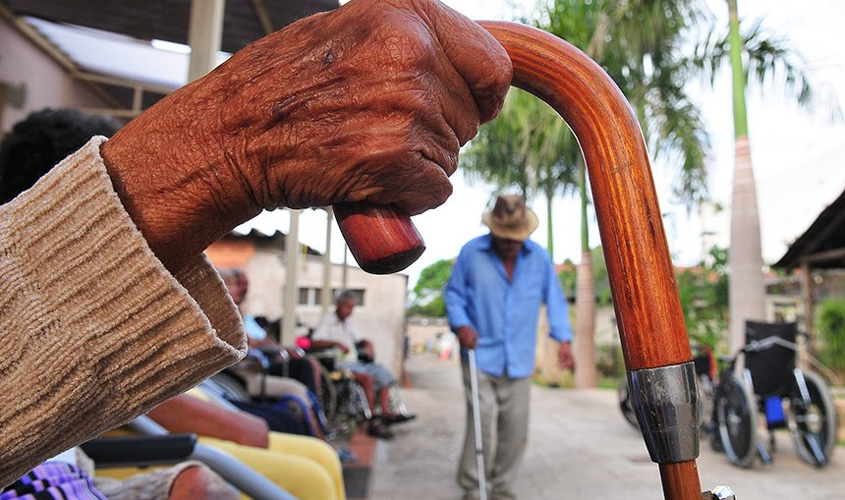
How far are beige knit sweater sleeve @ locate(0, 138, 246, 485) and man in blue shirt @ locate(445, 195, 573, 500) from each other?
136 inches

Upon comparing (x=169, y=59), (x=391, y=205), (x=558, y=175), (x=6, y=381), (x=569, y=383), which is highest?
(x=558, y=175)

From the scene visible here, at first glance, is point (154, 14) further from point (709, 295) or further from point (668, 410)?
point (709, 295)

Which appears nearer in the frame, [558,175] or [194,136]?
[194,136]

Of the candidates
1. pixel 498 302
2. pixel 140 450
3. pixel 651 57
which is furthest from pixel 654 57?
pixel 140 450

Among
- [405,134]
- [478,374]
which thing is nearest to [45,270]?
[405,134]

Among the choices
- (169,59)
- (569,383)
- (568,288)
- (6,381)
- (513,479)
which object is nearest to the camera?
(6,381)

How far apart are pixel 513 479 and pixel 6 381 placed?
12.5ft

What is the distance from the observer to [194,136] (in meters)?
0.56

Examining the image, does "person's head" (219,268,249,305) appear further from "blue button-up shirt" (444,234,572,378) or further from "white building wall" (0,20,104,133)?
"white building wall" (0,20,104,133)

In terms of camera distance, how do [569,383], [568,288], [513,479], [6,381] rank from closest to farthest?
[6,381], [513,479], [569,383], [568,288]

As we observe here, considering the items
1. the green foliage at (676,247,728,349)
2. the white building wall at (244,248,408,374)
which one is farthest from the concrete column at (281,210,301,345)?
the green foliage at (676,247,728,349)

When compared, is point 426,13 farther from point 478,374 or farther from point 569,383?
point 569,383

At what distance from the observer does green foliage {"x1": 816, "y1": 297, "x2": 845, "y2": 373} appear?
11.5 m

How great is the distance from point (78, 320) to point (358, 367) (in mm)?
6896
